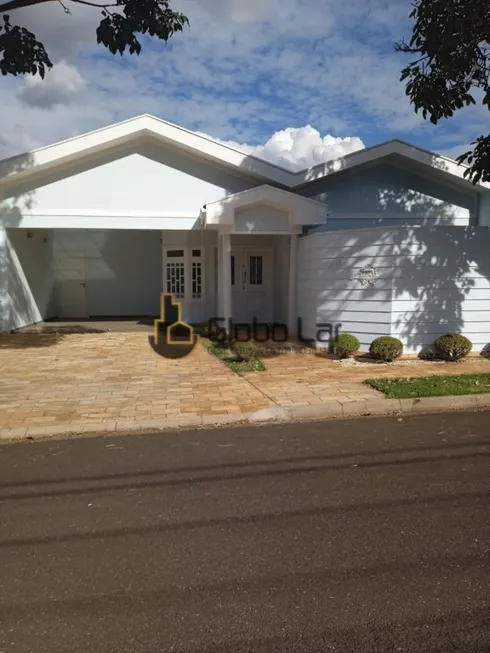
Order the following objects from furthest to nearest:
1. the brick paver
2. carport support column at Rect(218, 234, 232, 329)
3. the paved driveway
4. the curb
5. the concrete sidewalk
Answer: carport support column at Rect(218, 234, 232, 329) → the brick paver → the paved driveway → the concrete sidewalk → the curb

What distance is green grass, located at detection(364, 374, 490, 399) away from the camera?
23.6 ft

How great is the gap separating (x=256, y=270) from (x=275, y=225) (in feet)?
9.69

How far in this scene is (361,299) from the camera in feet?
34.2

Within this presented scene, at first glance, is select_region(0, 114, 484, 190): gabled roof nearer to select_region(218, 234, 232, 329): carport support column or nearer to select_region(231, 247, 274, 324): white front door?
select_region(218, 234, 232, 329): carport support column

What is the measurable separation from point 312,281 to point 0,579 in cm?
938

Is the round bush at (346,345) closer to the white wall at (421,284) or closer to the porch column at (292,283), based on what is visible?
the white wall at (421,284)

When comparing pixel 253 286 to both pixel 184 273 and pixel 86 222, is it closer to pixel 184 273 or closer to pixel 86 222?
pixel 184 273

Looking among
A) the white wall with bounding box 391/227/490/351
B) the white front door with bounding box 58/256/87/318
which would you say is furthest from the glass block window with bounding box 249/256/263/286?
the white front door with bounding box 58/256/87/318

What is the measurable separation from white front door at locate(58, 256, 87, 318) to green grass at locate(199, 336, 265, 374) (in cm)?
808

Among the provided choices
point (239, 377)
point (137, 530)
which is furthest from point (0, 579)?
point (239, 377)

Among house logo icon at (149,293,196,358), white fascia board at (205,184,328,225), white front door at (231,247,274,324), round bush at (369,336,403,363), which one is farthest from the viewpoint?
white front door at (231,247,274,324)

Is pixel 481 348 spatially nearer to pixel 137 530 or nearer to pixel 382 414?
pixel 382 414

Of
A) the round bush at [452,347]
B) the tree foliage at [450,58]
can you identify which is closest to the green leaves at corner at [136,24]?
the tree foliage at [450,58]

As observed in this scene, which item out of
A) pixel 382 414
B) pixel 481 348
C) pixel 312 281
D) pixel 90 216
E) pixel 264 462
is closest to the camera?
pixel 264 462
